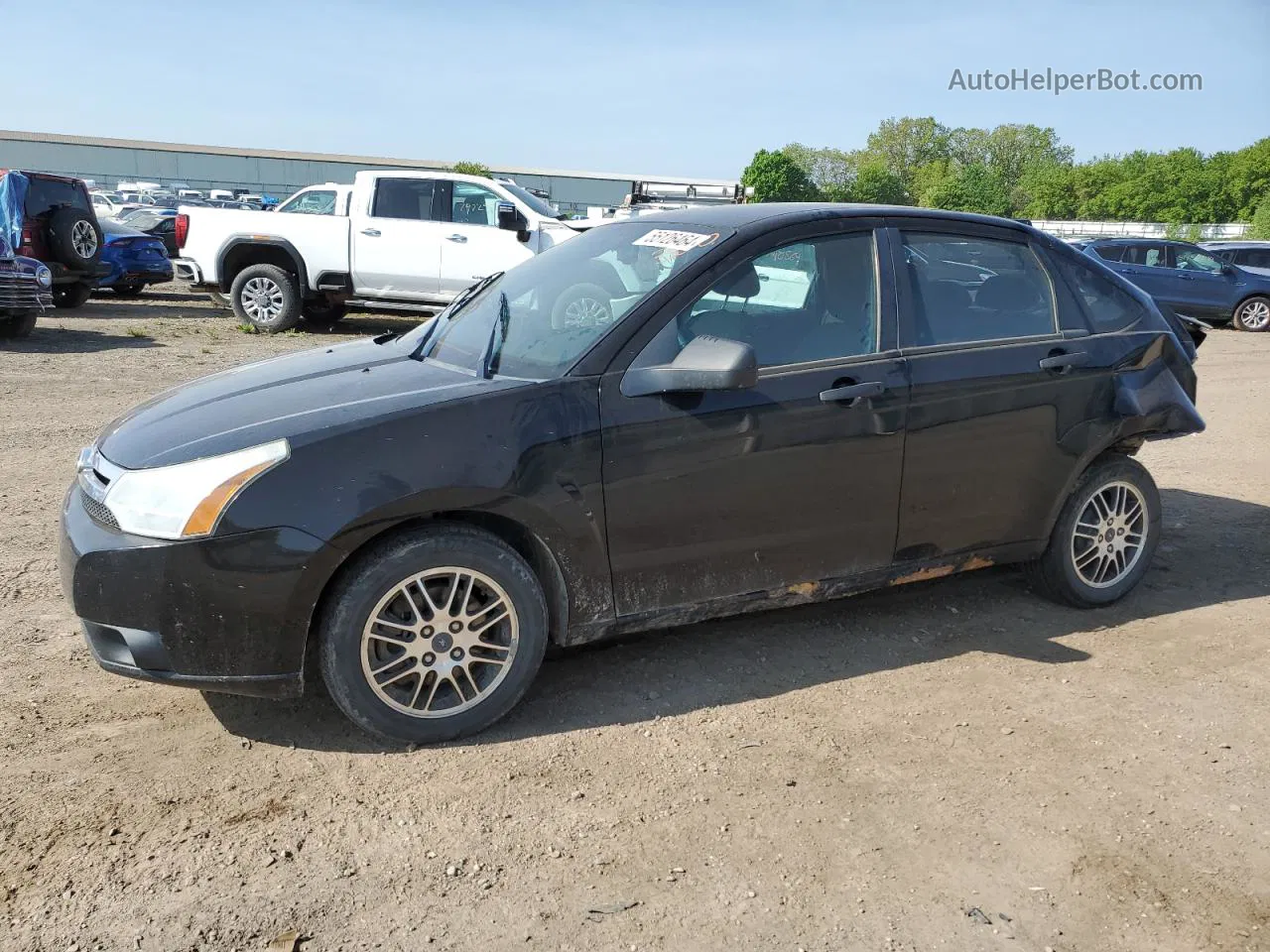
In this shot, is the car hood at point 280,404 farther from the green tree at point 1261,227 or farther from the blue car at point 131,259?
the green tree at point 1261,227

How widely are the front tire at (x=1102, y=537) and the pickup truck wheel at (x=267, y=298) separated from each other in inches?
Answer: 435

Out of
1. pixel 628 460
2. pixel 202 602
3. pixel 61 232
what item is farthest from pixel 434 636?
pixel 61 232

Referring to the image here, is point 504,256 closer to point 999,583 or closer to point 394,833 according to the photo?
point 999,583

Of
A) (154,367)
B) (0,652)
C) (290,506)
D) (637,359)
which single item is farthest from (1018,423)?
(154,367)

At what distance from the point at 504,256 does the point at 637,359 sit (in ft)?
33.9

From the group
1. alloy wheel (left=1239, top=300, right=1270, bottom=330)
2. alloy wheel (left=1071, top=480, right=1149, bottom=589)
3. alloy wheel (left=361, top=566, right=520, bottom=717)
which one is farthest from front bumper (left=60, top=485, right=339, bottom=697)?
alloy wheel (left=1239, top=300, right=1270, bottom=330)

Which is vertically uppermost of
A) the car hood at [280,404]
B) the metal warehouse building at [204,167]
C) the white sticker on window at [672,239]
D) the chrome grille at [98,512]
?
the metal warehouse building at [204,167]

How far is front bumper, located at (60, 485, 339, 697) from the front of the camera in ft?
10.6

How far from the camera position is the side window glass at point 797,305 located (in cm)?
401

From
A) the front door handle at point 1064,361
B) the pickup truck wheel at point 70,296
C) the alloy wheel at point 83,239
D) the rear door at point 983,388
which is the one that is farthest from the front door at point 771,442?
the pickup truck wheel at point 70,296

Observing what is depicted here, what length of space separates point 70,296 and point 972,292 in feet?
50.2

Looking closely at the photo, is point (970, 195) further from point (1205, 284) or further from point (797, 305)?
point (797, 305)

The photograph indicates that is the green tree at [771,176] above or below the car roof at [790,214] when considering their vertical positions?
above

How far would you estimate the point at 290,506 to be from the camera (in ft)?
10.8
